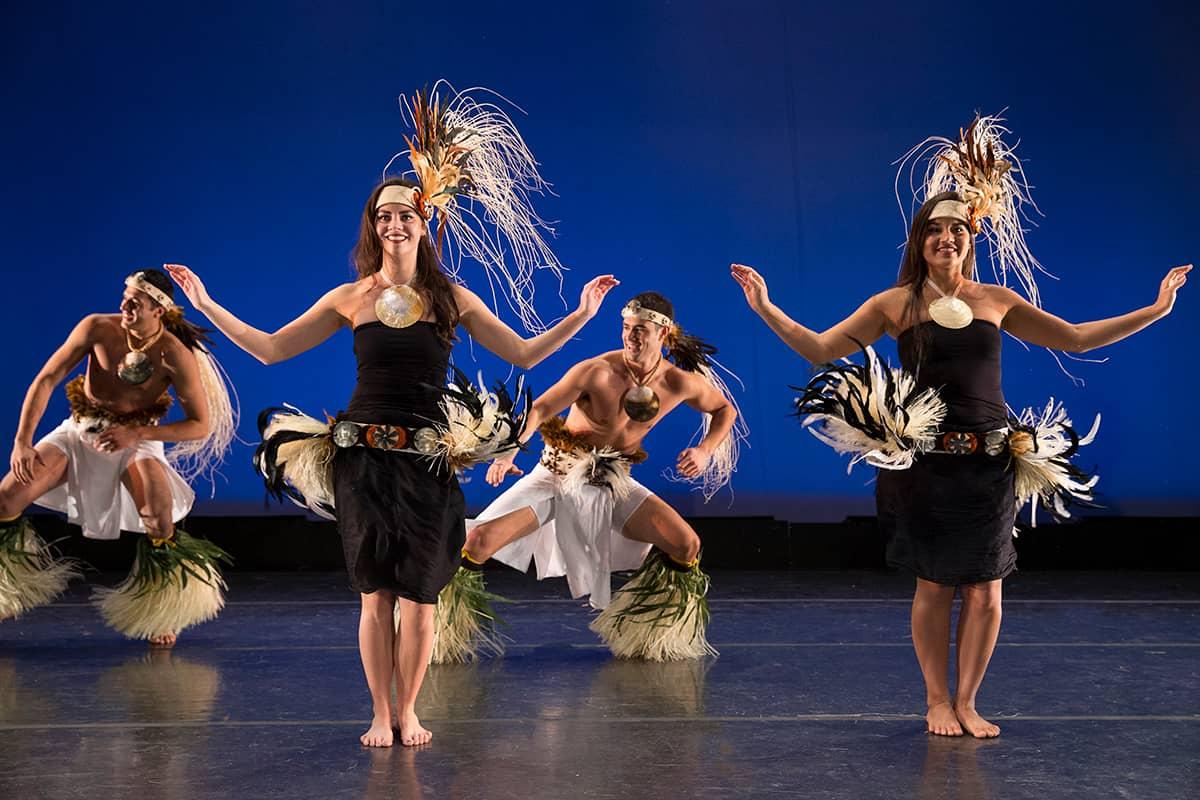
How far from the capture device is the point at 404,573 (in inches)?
133

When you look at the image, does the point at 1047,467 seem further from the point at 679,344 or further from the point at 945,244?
the point at 679,344

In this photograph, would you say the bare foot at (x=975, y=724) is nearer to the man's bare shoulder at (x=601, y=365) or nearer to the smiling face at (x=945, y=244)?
the smiling face at (x=945, y=244)

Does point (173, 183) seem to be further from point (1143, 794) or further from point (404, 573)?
point (1143, 794)

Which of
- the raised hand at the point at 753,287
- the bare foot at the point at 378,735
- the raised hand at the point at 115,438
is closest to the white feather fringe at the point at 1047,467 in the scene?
the raised hand at the point at 753,287

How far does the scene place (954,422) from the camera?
3.48 meters

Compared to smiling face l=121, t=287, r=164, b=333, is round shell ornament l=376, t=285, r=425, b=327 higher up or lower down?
lower down

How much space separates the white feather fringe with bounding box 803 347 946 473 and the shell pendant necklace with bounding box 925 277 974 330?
16cm

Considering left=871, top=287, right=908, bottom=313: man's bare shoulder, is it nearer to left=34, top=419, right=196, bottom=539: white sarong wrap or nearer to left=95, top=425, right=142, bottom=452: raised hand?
left=34, top=419, right=196, bottom=539: white sarong wrap

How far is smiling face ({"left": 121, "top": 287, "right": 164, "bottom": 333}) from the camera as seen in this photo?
4.75m

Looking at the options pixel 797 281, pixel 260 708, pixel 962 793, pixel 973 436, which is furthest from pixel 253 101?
pixel 962 793

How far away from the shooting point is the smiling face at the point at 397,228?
3492mm

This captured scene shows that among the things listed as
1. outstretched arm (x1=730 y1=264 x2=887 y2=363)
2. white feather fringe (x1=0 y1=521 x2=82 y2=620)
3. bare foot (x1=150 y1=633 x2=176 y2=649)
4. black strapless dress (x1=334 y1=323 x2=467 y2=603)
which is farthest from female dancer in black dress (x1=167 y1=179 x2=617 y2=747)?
white feather fringe (x1=0 y1=521 x2=82 y2=620)

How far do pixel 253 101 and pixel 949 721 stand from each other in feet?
15.0

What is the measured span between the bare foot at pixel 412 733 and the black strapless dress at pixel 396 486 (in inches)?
11.4
